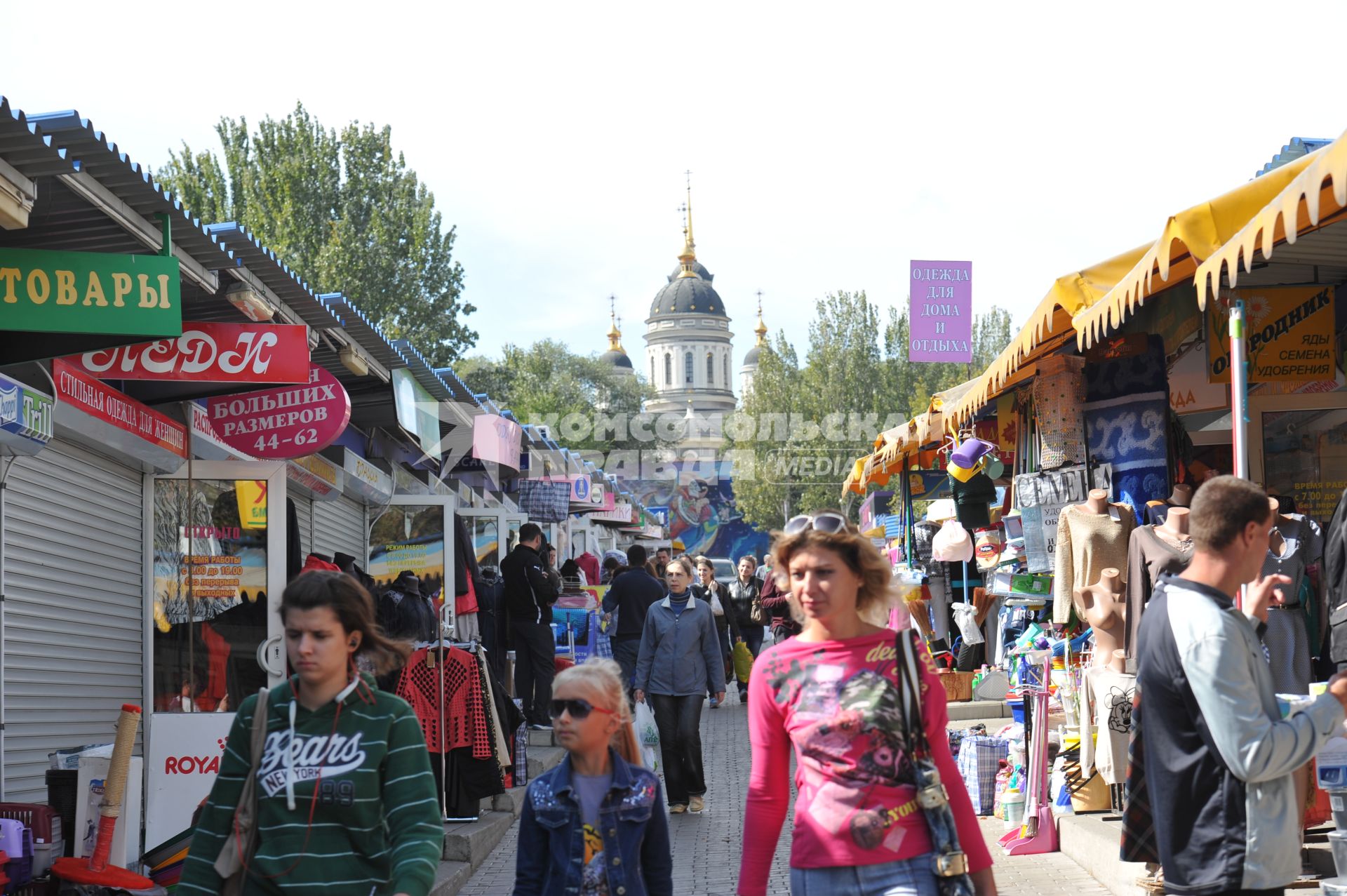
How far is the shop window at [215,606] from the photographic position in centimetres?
880

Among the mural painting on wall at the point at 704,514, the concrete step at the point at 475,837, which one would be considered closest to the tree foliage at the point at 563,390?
the mural painting on wall at the point at 704,514

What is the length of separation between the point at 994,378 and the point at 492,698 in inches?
146

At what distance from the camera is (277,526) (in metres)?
8.81

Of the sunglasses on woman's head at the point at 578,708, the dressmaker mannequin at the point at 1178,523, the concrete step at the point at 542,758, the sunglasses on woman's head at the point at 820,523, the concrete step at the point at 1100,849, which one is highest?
the dressmaker mannequin at the point at 1178,523

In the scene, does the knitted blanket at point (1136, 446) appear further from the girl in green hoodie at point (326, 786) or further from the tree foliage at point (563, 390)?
the tree foliage at point (563, 390)

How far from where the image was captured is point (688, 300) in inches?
5497

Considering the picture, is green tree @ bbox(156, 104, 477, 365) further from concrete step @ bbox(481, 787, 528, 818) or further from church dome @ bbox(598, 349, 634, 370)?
church dome @ bbox(598, 349, 634, 370)

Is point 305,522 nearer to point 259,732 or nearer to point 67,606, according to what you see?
point 67,606

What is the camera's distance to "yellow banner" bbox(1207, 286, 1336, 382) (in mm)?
7594

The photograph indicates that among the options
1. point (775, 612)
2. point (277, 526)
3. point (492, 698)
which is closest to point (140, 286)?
point (277, 526)

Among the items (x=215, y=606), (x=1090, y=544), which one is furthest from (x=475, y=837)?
(x=1090, y=544)

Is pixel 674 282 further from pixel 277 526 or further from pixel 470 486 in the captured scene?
pixel 277 526

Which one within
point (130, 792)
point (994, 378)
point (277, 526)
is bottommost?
point (130, 792)

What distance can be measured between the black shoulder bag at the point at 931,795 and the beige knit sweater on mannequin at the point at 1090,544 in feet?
17.0
